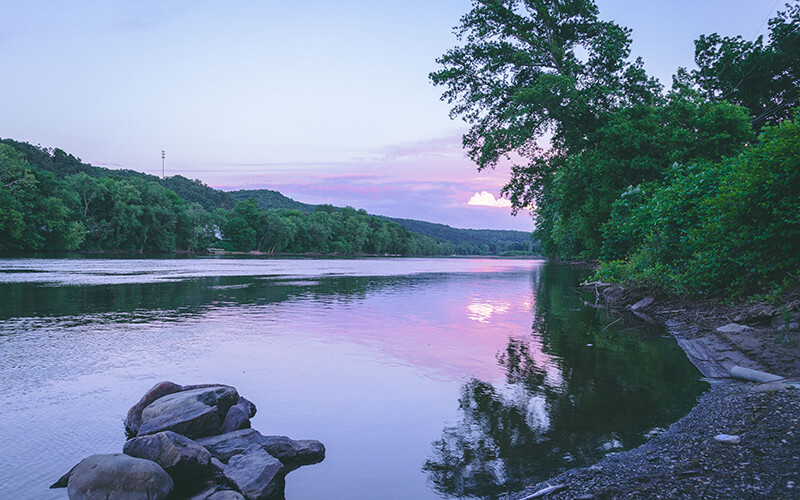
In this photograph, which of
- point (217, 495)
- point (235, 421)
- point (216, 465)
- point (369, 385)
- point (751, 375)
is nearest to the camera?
point (217, 495)

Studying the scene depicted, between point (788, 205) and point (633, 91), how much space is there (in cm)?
2061

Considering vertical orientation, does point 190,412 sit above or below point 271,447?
above

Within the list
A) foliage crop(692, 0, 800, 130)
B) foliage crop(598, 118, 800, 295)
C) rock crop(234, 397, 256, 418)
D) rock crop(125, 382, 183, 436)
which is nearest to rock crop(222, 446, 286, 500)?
rock crop(234, 397, 256, 418)

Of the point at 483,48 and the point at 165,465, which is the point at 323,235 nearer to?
the point at 483,48

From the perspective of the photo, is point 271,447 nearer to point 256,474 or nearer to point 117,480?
point 256,474

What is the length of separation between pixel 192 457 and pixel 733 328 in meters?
13.2

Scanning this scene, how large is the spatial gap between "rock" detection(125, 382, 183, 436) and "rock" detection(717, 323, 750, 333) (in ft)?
43.0

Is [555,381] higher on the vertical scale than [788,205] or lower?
lower

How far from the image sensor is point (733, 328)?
41.5 feet

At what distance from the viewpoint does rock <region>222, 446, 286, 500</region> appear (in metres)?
5.43

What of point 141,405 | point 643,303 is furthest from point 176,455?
point 643,303

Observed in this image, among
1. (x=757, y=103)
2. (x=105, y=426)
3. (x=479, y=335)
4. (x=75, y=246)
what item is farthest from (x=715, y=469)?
(x=75, y=246)

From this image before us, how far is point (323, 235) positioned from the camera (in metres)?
164

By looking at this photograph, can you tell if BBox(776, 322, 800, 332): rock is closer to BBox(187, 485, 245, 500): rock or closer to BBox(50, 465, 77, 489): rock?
BBox(187, 485, 245, 500): rock
